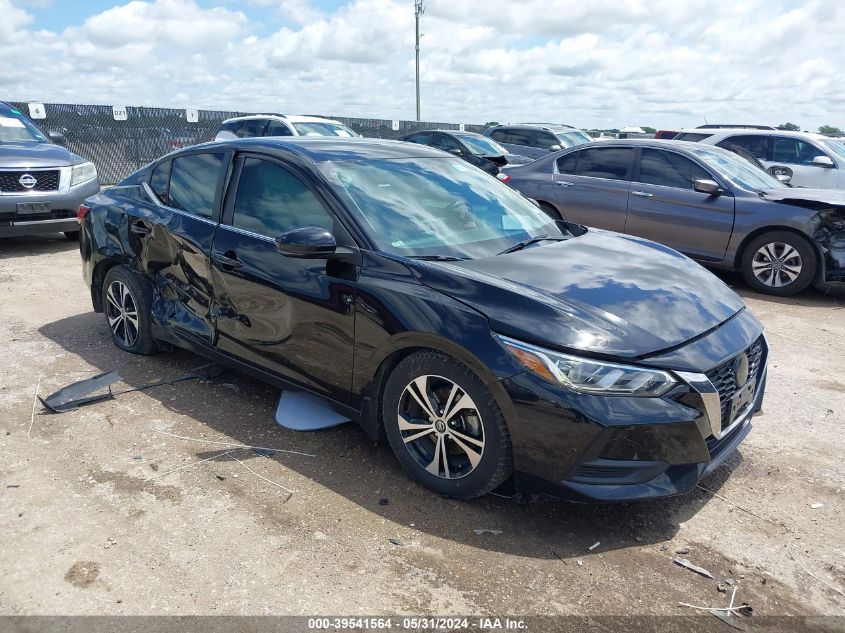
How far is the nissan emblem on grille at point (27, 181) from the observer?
8820 millimetres

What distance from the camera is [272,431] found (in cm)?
402

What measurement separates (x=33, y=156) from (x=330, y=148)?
6.96 metres

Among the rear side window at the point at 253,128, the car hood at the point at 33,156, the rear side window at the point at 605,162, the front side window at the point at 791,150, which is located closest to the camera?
the rear side window at the point at 605,162

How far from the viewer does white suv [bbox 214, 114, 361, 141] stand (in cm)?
1380

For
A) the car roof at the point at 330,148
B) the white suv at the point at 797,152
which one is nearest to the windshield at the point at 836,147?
the white suv at the point at 797,152

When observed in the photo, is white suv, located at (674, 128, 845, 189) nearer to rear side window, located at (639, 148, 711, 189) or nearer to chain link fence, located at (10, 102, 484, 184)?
rear side window, located at (639, 148, 711, 189)

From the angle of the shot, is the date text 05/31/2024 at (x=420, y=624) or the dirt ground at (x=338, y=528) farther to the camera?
the dirt ground at (x=338, y=528)

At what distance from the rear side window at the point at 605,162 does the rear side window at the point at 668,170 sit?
0.74 feet

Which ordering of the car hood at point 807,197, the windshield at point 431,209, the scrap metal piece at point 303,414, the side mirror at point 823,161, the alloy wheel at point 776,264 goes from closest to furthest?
the windshield at point 431,209
the scrap metal piece at point 303,414
the car hood at point 807,197
the alloy wheel at point 776,264
the side mirror at point 823,161

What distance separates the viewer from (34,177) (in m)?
8.93

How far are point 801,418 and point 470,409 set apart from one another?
99.0 inches

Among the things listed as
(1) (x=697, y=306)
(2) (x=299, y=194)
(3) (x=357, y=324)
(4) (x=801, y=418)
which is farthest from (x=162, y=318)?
(4) (x=801, y=418)

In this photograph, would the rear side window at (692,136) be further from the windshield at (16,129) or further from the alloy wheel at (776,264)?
the windshield at (16,129)

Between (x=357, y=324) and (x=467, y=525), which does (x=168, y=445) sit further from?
(x=467, y=525)
